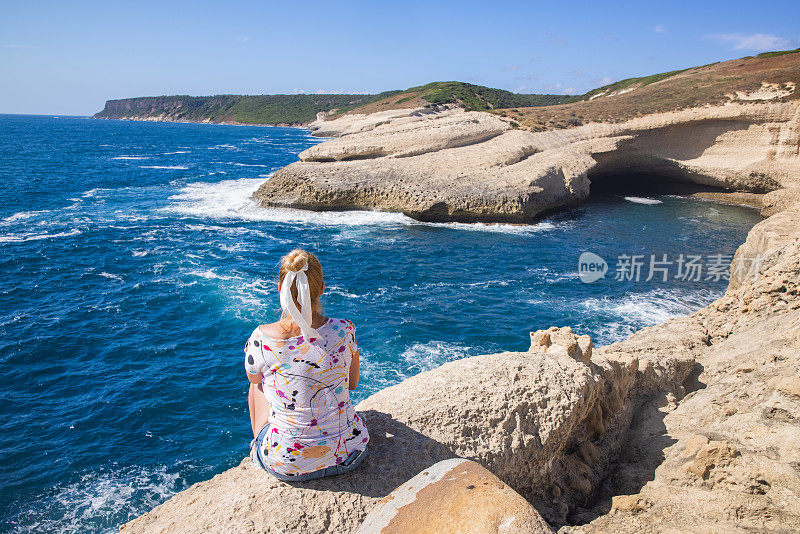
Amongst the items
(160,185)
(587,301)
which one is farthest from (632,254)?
(160,185)

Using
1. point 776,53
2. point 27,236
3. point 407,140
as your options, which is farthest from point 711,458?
point 776,53

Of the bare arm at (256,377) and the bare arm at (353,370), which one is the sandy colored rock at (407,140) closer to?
the bare arm at (353,370)

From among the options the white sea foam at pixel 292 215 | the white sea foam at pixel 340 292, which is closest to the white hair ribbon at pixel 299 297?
the white sea foam at pixel 340 292

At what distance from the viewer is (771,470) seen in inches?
160

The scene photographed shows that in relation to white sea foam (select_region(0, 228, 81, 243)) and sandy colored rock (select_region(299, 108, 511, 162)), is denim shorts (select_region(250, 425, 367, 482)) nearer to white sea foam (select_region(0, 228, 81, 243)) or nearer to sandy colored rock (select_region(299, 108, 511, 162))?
white sea foam (select_region(0, 228, 81, 243))

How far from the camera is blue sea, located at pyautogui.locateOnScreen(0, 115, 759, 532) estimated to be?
959 cm

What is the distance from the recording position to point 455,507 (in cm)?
327

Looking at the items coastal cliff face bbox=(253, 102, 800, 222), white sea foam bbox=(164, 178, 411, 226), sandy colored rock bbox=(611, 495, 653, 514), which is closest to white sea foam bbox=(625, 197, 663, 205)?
coastal cliff face bbox=(253, 102, 800, 222)

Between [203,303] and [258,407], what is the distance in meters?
12.8

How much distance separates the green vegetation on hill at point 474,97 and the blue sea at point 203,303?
193 ft

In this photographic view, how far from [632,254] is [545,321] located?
10.2 m

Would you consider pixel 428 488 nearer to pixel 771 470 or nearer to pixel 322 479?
pixel 322 479

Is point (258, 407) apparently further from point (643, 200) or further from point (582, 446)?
point (643, 200)

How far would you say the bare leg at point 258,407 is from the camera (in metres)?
4.44
